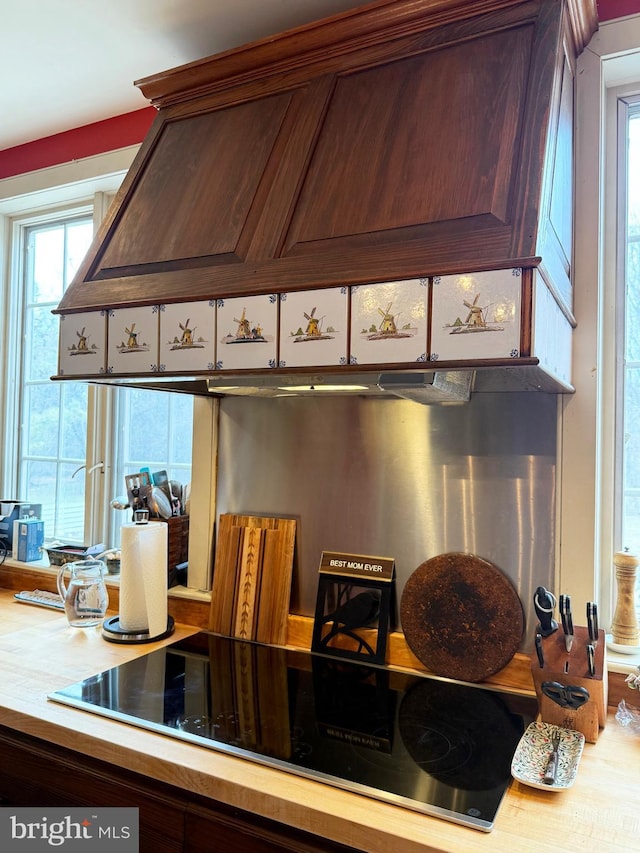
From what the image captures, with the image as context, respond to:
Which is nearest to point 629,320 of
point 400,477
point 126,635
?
point 400,477

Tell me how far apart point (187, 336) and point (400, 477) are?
2.06 ft

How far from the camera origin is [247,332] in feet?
4.08

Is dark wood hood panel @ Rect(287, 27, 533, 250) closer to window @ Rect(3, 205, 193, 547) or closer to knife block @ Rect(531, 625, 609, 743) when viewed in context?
knife block @ Rect(531, 625, 609, 743)

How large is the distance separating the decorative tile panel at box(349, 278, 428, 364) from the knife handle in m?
0.70

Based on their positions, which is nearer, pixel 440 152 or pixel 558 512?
pixel 440 152

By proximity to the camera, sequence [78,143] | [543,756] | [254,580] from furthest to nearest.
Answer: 1. [78,143]
2. [254,580]
3. [543,756]

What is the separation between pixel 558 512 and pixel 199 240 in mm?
Answer: 1004

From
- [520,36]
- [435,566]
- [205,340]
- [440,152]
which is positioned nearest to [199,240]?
[205,340]

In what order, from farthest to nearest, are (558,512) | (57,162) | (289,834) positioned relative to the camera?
(57,162) → (558,512) → (289,834)

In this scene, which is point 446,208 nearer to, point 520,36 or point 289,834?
point 520,36

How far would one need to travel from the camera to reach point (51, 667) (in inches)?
57.8

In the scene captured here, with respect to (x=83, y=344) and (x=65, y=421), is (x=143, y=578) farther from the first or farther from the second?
(x=65, y=421)

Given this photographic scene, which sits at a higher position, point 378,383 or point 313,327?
point 313,327

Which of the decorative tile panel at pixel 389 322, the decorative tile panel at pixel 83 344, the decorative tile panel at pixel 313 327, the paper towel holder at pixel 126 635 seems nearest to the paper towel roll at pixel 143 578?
the paper towel holder at pixel 126 635
